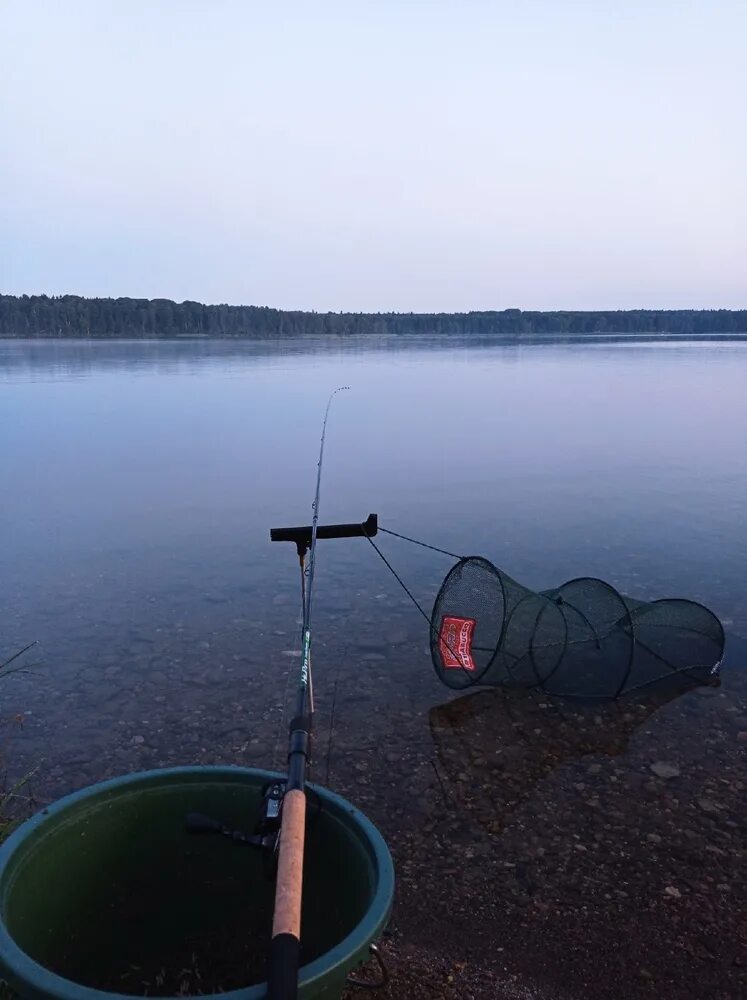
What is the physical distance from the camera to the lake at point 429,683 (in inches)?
152

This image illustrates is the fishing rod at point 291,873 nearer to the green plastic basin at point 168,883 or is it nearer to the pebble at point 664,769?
the green plastic basin at point 168,883

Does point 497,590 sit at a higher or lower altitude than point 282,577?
higher

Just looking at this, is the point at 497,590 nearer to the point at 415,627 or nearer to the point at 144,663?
the point at 415,627

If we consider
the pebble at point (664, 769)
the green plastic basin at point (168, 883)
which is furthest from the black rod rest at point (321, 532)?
the pebble at point (664, 769)

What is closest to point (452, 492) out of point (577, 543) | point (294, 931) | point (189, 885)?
point (577, 543)

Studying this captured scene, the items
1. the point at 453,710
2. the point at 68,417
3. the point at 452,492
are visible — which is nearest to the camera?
the point at 453,710

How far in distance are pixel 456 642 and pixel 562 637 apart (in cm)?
83

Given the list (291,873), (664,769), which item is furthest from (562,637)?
(291,873)

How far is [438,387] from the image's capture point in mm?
33312

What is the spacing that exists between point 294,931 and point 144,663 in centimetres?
452

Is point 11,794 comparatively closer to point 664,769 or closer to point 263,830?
point 263,830

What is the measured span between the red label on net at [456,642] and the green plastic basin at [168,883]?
2998 mm

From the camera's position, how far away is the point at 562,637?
615 centimetres

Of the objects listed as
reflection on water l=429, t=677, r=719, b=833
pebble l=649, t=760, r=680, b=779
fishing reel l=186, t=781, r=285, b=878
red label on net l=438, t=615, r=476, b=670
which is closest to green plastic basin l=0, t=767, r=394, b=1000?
fishing reel l=186, t=781, r=285, b=878
